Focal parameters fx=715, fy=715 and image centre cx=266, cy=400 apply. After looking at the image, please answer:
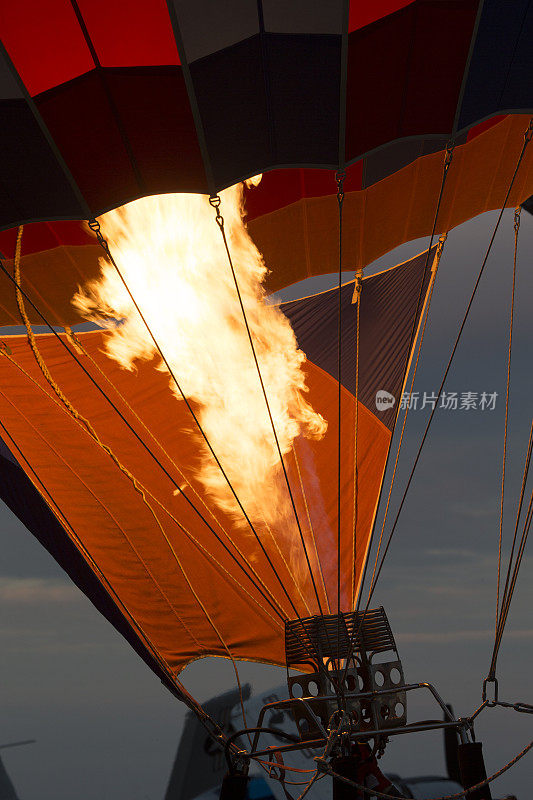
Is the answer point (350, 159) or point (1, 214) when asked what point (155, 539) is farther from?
point (350, 159)

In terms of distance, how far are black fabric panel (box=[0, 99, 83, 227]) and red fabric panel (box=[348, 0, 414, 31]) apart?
197 centimetres

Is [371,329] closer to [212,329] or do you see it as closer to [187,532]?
[212,329]

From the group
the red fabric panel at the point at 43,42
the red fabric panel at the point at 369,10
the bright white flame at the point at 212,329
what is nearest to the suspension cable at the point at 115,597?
the bright white flame at the point at 212,329

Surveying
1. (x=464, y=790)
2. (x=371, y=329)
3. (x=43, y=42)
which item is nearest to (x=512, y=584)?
(x=464, y=790)

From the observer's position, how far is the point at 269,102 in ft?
14.2

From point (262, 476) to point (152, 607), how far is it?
1.87 meters

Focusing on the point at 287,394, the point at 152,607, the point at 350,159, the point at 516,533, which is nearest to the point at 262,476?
the point at 287,394

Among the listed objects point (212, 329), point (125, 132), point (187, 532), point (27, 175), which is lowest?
point (187, 532)

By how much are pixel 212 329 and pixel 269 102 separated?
3750 mm

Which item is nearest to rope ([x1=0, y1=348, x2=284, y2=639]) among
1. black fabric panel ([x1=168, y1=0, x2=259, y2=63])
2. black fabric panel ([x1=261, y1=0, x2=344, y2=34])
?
black fabric panel ([x1=168, y1=0, x2=259, y2=63])

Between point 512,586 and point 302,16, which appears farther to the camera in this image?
point 512,586

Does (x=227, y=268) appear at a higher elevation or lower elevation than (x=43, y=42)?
higher

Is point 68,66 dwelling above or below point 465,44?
below

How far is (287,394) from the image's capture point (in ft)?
29.2
